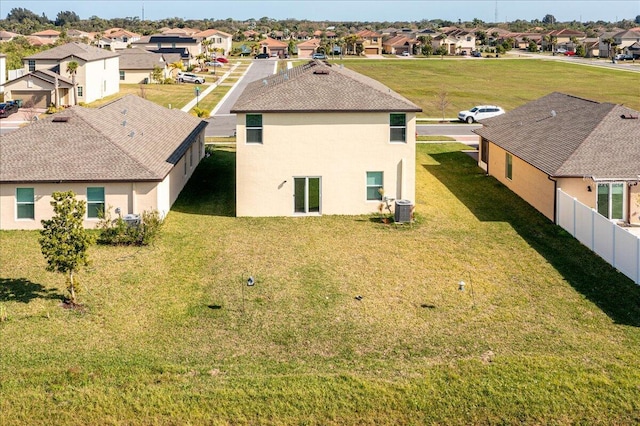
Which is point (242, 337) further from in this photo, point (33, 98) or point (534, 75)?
point (534, 75)

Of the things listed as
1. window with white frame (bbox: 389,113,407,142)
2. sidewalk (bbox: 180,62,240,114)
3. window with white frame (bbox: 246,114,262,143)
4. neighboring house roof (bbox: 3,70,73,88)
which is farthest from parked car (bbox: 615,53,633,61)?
window with white frame (bbox: 246,114,262,143)

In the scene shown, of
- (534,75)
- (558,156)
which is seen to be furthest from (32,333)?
(534,75)

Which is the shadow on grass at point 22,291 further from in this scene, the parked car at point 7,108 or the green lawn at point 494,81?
the green lawn at point 494,81

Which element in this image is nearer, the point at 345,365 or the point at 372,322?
the point at 345,365

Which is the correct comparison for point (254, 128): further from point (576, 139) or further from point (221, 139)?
point (221, 139)

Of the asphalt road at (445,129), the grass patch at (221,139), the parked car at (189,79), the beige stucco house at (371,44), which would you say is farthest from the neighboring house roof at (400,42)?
the grass patch at (221,139)

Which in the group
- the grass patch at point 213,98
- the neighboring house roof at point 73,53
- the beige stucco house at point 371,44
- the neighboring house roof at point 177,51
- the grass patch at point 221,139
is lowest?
the grass patch at point 221,139
